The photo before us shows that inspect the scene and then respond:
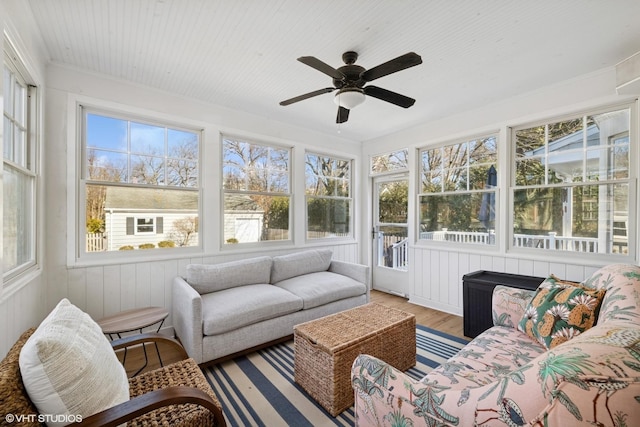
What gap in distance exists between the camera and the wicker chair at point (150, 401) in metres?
0.92

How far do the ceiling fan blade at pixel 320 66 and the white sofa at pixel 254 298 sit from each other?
1.99 m

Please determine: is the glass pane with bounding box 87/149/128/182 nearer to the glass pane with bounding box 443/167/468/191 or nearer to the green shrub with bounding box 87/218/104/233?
the green shrub with bounding box 87/218/104/233

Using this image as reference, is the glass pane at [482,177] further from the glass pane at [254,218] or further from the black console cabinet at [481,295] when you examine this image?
the glass pane at [254,218]

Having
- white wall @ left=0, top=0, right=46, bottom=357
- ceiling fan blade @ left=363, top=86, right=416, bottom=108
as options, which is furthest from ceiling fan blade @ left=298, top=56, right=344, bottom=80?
white wall @ left=0, top=0, right=46, bottom=357

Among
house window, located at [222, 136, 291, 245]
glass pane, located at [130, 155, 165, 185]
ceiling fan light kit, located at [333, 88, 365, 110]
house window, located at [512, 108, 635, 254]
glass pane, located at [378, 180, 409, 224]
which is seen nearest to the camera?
ceiling fan light kit, located at [333, 88, 365, 110]

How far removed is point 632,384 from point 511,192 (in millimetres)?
3149

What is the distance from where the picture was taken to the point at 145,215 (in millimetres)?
2986

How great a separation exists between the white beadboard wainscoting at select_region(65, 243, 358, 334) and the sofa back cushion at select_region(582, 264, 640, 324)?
337 cm

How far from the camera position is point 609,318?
4.03 feet

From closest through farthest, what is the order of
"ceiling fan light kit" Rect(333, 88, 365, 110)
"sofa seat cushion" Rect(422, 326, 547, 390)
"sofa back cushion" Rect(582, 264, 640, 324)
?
"sofa back cushion" Rect(582, 264, 640, 324) → "sofa seat cushion" Rect(422, 326, 547, 390) → "ceiling fan light kit" Rect(333, 88, 365, 110)

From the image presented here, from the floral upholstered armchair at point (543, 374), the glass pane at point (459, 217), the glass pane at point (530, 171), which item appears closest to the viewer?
the floral upholstered armchair at point (543, 374)

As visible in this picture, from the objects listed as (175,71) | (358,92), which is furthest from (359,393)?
(175,71)

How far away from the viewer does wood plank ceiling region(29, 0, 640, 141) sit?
71.7 inches

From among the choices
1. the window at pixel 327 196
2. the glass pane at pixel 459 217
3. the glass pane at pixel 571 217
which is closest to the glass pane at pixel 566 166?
the glass pane at pixel 571 217
